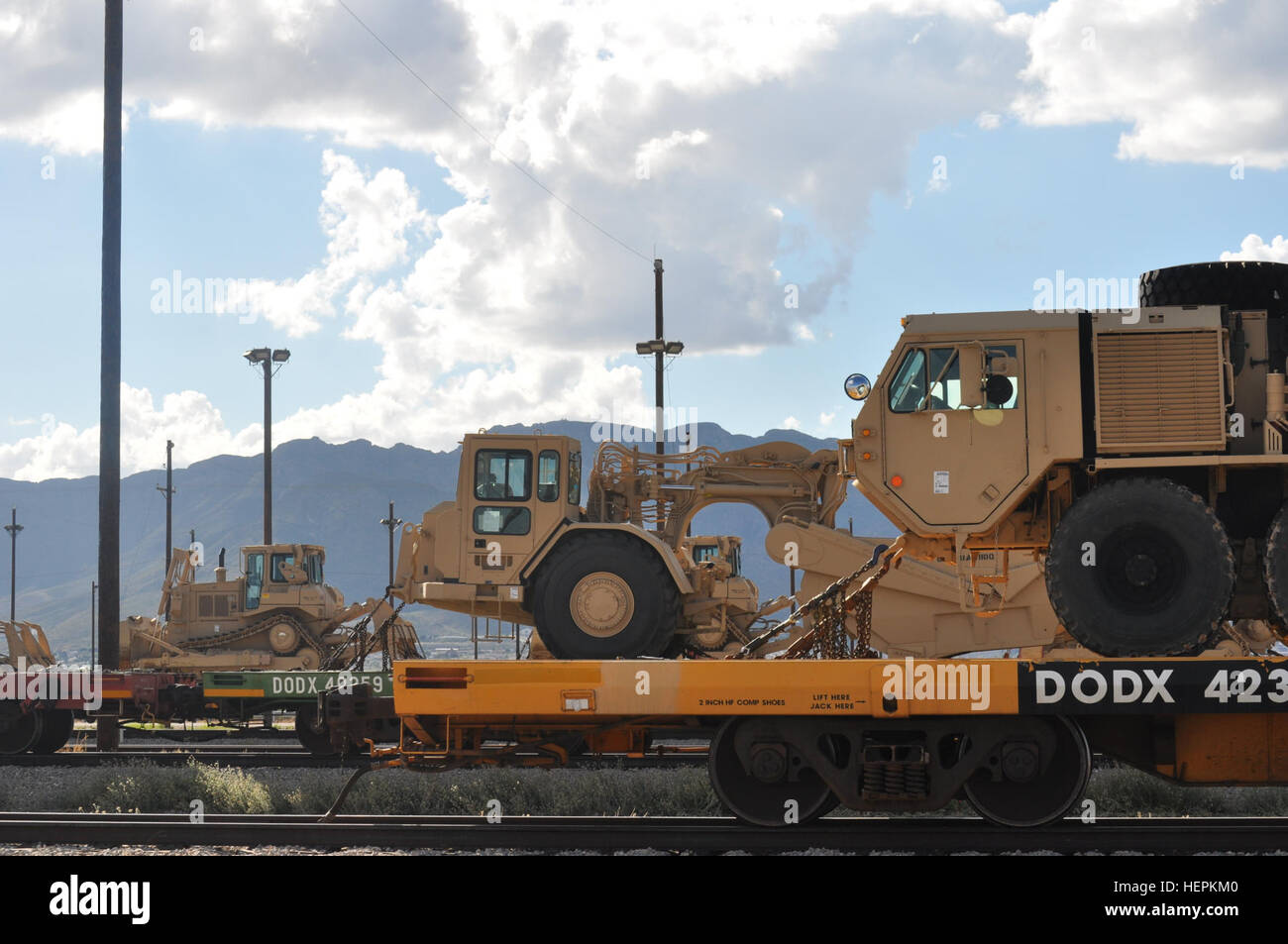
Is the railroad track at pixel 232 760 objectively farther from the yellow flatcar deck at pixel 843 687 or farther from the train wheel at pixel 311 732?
the yellow flatcar deck at pixel 843 687

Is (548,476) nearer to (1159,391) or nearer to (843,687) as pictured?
(843,687)

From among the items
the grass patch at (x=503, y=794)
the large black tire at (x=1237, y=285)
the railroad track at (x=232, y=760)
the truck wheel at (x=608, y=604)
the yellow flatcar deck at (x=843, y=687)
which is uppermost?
the large black tire at (x=1237, y=285)

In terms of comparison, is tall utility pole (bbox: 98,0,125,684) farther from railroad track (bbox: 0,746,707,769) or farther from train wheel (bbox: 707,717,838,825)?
train wheel (bbox: 707,717,838,825)

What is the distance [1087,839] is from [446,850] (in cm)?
477

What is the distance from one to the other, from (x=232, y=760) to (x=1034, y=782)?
1115 centimetres

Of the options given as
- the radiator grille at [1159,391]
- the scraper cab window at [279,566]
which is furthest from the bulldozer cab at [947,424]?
the scraper cab window at [279,566]

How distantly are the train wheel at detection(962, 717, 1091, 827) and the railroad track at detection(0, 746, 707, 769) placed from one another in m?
5.37

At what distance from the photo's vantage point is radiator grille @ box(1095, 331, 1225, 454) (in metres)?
10.0

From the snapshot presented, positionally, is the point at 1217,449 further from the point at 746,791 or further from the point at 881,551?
the point at 746,791

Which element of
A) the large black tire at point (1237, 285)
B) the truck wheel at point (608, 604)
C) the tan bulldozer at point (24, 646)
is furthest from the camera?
the tan bulldozer at point (24, 646)

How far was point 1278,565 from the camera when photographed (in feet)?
31.9

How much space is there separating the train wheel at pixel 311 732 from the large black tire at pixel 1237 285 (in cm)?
1235

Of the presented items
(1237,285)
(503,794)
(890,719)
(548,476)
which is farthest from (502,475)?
(1237,285)

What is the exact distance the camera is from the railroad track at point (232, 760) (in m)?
15.3
